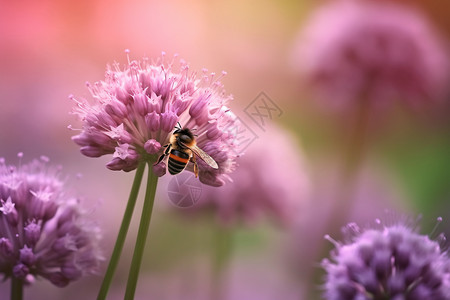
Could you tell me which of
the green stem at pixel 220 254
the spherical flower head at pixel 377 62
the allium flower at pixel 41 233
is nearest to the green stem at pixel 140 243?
the allium flower at pixel 41 233

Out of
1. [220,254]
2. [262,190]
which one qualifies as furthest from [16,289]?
[262,190]

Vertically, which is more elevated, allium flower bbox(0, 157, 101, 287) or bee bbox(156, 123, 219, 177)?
bee bbox(156, 123, 219, 177)

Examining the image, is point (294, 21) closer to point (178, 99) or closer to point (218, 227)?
point (218, 227)

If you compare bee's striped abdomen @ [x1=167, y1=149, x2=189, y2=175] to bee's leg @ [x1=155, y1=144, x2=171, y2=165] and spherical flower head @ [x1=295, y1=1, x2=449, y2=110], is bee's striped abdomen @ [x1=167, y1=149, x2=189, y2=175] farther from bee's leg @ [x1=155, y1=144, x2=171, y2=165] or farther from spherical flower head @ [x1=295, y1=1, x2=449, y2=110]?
spherical flower head @ [x1=295, y1=1, x2=449, y2=110]

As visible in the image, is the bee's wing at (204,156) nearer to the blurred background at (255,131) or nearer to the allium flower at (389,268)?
the allium flower at (389,268)

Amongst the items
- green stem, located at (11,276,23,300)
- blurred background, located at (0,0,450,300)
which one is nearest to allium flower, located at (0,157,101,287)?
green stem, located at (11,276,23,300)

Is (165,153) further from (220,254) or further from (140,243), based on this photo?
(220,254)
